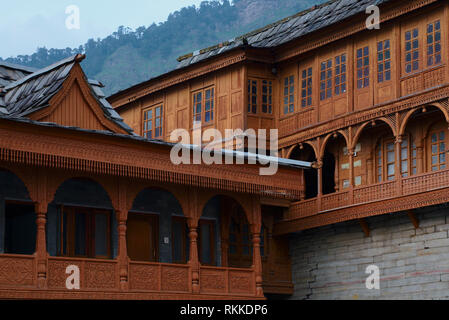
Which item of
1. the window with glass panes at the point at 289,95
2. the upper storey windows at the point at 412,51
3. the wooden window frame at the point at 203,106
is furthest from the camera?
the wooden window frame at the point at 203,106

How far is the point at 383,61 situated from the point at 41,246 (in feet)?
40.6

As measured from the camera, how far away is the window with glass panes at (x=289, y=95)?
31.9 m

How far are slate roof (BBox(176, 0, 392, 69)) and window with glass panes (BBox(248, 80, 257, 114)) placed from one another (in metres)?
1.24

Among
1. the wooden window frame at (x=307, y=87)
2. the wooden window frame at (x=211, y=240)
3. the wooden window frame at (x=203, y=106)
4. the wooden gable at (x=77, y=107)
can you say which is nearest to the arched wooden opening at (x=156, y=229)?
the wooden window frame at (x=211, y=240)

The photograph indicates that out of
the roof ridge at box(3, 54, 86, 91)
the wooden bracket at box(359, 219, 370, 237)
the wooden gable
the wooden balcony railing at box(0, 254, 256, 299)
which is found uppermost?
the roof ridge at box(3, 54, 86, 91)

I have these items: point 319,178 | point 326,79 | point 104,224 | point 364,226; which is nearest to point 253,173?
point 104,224

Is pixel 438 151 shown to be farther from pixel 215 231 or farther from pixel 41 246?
pixel 41 246

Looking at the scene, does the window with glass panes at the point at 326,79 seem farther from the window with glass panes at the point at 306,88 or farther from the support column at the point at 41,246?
the support column at the point at 41,246

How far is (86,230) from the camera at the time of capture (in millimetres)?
23547

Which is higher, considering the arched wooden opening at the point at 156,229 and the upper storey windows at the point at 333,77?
the upper storey windows at the point at 333,77

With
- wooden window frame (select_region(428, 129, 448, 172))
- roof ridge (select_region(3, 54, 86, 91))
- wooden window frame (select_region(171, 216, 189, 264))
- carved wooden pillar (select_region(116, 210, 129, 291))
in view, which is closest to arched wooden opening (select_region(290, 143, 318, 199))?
wooden window frame (select_region(428, 129, 448, 172))

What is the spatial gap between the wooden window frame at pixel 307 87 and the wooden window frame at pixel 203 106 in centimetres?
326

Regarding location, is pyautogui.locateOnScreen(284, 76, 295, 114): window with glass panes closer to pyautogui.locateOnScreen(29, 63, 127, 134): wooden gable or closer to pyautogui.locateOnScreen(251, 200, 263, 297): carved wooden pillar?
pyautogui.locateOnScreen(251, 200, 263, 297): carved wooden pillar

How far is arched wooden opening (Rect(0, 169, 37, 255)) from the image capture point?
2209cm
